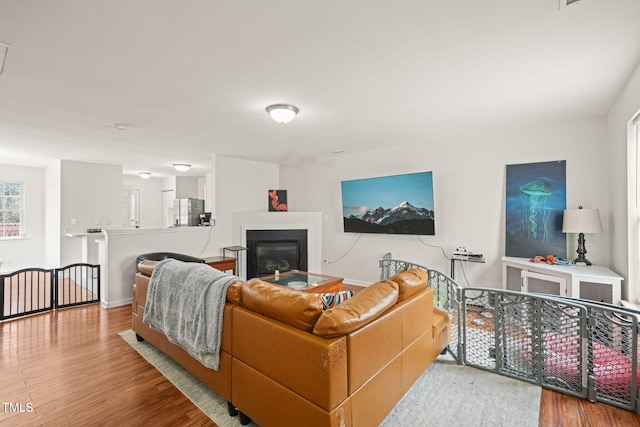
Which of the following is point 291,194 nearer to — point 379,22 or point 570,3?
point 379,22

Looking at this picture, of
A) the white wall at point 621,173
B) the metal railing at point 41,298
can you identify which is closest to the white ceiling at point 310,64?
the white wall at point 621,173

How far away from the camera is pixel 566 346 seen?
2.10m

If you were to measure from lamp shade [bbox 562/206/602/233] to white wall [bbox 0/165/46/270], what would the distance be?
9.59 meters

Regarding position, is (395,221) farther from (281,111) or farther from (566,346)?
(566,346)

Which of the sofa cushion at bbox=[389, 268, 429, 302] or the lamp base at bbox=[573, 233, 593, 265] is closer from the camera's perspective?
the sofa cushion at bbox=[389, 268, 429, 302]

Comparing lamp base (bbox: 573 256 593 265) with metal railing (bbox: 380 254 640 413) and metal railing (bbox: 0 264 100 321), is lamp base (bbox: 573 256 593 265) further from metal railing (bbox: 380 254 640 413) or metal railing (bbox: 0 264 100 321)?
metal railing (bbox: 0 264 100 321)

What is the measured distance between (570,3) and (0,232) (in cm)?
943

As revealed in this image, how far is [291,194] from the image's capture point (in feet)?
20.9

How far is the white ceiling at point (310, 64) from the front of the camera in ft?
5.27

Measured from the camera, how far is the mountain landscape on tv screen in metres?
4.60

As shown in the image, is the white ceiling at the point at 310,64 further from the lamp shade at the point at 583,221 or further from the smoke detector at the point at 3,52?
the lamp shade at the point at 583,221

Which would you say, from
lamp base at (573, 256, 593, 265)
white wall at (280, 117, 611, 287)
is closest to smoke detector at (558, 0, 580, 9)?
white wall at (280, 117, 611, 287)

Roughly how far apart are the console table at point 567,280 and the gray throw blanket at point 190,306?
3.21m

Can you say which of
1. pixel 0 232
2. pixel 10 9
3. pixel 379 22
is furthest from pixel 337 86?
pixel 0 232
